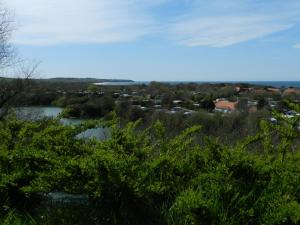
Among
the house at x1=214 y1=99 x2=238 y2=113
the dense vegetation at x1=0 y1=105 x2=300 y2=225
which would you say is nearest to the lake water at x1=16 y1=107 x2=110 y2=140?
the dense vegetation at x1=0 y1=105 x2=300 y2=225

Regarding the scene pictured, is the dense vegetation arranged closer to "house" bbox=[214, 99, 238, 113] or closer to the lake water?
the lake water

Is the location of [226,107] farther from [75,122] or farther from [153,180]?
[153,180]

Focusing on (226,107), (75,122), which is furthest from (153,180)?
(226,107)

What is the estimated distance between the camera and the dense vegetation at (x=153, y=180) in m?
3.65

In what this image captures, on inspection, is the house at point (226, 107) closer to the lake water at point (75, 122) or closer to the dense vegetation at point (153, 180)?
the lake water at point (75, 122)

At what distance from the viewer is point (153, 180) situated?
4.05m

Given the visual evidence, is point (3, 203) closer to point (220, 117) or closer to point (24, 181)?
point (24, 181)

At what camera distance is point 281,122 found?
16.6 feet

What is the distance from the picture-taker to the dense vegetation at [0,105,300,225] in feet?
12.0

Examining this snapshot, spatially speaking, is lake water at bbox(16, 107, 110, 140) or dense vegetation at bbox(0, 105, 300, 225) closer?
dense vegetation at bbox(0, 105, 300, 225)

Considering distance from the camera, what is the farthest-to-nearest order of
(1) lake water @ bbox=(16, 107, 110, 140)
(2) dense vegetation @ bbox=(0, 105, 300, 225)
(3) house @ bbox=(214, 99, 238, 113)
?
(3) house @ bbox=(214, 99, 238, 113), (1) lake water @ bbox=(16, 107, 110, 140), (2) dense vegetation @ bbox=(0, 105, 300, 225)

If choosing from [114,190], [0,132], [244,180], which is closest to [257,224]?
[244,180]

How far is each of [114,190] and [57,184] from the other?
46 cm

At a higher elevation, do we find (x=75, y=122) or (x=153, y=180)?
(x=75, y=122)
